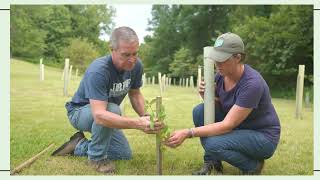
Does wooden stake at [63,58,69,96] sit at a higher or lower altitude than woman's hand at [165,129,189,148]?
higher

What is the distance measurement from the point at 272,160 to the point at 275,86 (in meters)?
13.5

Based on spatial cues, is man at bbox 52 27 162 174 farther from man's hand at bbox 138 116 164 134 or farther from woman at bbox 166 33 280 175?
woman at bbox 166 33 280 175

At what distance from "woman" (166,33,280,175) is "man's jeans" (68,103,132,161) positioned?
0.59m

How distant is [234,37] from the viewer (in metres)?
3.32

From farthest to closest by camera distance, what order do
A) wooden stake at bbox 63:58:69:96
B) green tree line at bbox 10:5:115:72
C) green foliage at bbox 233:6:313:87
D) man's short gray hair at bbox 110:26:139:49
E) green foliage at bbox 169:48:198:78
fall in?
green foliage at bbox 169:48:198:78, green foliage at bbox 233:6:313:87, wooden stake at bbox 63:58:69:96, green tree line at bbox 10:5:115:72, man's short gray hair at bbox 110:26:139:49

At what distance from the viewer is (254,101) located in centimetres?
329

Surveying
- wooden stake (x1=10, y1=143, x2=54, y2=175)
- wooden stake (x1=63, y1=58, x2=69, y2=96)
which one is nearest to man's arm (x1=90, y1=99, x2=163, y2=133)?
wooden stake (x1=10, y1=143, x2=54, y2=175)

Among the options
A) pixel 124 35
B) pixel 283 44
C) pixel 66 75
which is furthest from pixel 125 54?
pixel 283 44

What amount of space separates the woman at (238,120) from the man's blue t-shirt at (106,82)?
62 cm

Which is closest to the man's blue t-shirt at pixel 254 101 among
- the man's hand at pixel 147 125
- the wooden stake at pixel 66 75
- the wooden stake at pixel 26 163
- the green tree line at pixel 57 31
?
the man's hand at pixel 147 125

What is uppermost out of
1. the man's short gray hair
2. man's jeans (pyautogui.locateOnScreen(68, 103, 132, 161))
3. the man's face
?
the man's short gray hair

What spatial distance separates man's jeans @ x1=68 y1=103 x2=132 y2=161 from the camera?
12.1ft

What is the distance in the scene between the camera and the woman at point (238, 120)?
3.30 meters

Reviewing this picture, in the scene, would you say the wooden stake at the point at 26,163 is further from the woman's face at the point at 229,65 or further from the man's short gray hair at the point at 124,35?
the woman's face at the point at 229,65
